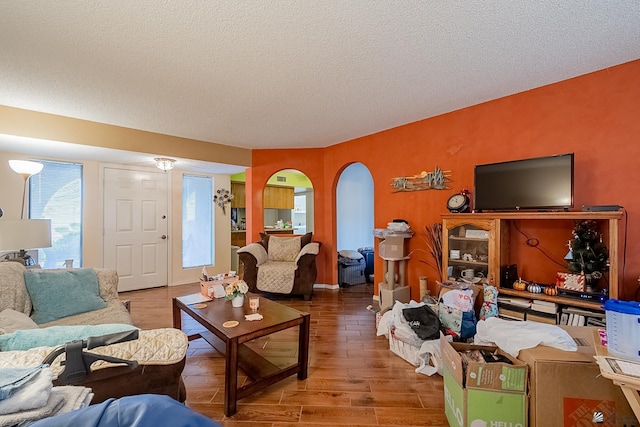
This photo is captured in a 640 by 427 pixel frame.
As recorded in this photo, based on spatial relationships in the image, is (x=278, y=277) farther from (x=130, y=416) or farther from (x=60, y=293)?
(x=130, y=416)

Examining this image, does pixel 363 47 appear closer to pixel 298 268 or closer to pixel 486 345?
pixel 486 345

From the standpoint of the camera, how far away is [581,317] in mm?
2088

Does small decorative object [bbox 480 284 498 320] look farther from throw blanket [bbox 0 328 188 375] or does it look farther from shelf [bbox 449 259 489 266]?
throw blanket [bbox 0 328 188 375]

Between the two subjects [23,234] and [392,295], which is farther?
[392,295]

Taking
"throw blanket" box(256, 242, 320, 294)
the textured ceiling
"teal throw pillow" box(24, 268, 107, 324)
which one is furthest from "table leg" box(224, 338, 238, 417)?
"throw blanket" box(256, 242, 320, 294)

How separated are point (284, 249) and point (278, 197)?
2.52 m

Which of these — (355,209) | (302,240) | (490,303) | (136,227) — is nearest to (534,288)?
(490,303)

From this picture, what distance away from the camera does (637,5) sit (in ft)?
5.25

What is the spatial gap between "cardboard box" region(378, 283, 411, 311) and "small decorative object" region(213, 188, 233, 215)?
3465mm

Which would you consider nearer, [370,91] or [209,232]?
[370,91]

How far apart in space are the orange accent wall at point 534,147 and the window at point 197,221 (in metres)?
2.67

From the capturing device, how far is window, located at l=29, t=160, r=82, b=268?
385 cm

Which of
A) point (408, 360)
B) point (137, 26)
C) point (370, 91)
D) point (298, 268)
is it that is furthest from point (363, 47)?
point (298, 268)

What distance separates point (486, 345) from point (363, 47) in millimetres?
2102
